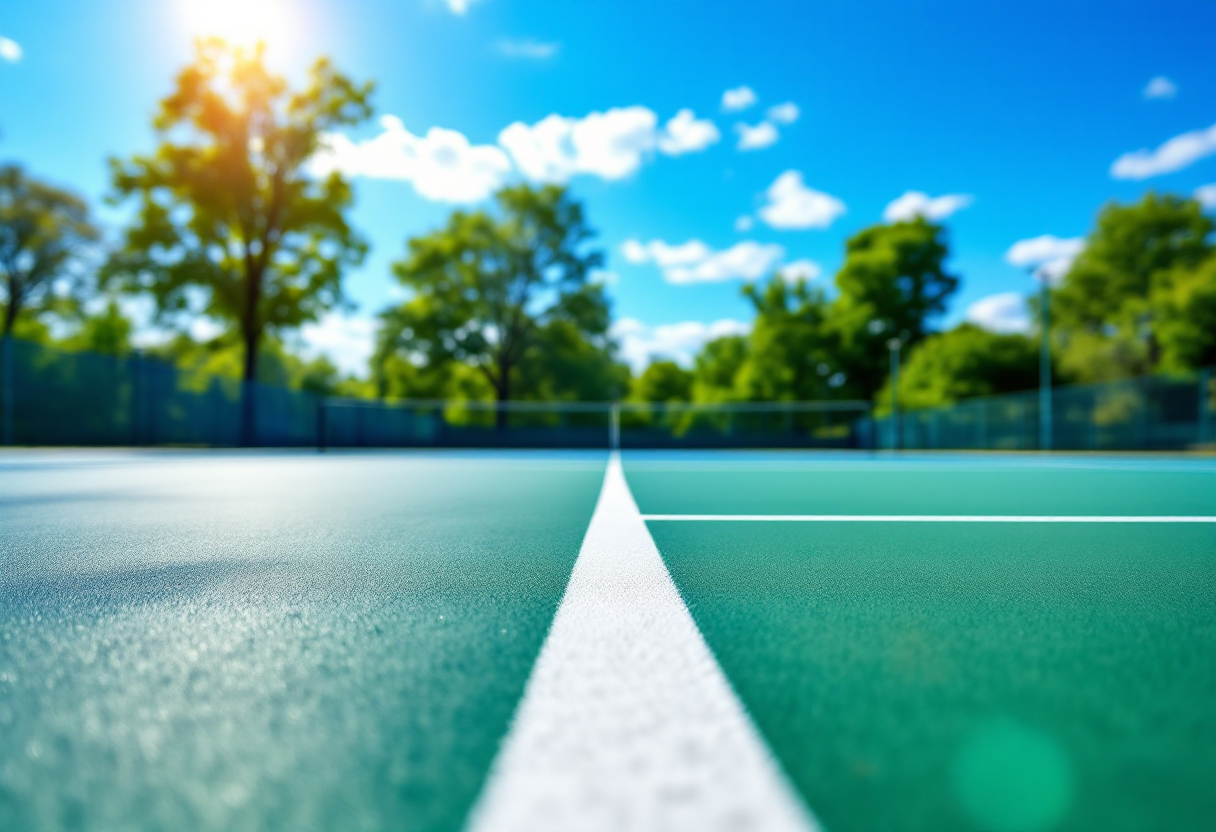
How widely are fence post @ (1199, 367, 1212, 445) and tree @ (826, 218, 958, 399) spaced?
79.0ft

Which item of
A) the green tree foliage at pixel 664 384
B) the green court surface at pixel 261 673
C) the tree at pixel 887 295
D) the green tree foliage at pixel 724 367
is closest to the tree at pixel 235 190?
the green court surface at pixel 261 673

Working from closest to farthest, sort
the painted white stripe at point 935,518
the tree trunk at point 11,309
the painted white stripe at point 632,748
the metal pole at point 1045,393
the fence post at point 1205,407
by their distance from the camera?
the painted white stripe at point 632,748
the painted white stripe at point 935,518
the fence post at point 1205,407
the metal pole at point 1045,393
the tree trunk at point 11,309

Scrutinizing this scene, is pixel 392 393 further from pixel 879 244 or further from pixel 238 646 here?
pixel 238 646

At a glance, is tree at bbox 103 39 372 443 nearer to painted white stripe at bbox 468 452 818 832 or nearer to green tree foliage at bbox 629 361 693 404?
painted white stripe at bbox 468 452 818 832

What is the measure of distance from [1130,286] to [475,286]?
109 feet

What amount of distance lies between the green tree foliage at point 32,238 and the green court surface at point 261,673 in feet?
128

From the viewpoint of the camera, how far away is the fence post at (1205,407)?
906 inches

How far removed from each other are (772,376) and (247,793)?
51.3 metres

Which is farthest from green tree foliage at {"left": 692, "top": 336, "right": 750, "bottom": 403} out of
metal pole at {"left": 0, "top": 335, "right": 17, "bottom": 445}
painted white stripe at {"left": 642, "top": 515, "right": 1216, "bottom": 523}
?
painted white stripe at {"left": 642, "top": 515, "right": 1216, "bottom": 523}

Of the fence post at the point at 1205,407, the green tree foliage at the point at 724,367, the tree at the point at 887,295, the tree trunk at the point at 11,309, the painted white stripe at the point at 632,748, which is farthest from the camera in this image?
the green tree foliage at the point at 724,367

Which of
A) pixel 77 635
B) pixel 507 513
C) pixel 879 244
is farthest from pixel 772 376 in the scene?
pixel 77 635

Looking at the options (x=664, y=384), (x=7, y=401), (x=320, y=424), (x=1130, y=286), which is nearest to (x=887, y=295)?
(x=1130, y=286)

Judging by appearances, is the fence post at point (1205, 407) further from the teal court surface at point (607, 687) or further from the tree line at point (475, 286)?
the teal court surface at point (607, 687)

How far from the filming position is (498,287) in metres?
40.4
